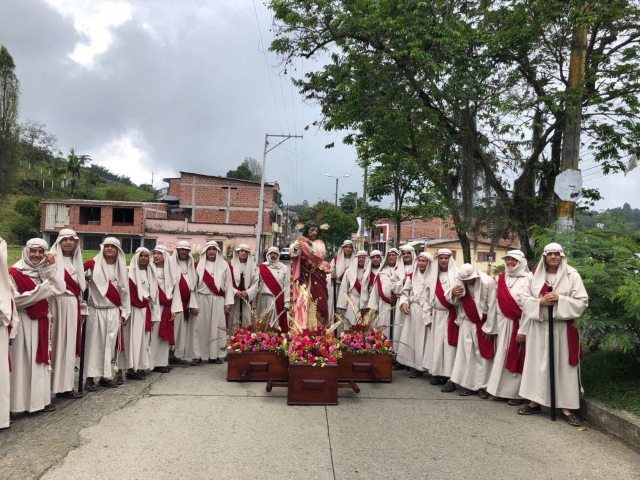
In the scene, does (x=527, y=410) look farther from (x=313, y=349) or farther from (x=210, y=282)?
(x=210, y=282)

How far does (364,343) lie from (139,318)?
3.22 meters

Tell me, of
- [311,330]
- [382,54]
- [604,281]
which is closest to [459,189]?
[382,54]

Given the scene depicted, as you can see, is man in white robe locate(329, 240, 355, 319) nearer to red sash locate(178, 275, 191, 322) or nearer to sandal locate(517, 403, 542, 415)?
red sash locate(178, 275, 191, 322)

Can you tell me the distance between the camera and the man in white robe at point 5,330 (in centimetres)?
475

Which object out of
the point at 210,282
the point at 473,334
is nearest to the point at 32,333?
the point at 210,282

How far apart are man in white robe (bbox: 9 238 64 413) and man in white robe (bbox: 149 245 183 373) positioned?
6.59ft

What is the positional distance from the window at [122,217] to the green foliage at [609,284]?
Answer: 1736 inches

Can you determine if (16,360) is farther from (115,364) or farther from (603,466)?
(603,466)

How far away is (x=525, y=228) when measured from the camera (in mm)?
10484

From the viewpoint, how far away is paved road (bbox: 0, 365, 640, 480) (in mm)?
4133

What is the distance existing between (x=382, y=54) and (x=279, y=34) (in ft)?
7.81

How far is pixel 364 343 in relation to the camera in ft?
22.7

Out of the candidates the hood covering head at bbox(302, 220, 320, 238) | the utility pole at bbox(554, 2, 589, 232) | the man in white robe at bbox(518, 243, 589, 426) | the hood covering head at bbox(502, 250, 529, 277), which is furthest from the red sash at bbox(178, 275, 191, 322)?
the utility pole at bbox(554, 2, 589, 232)

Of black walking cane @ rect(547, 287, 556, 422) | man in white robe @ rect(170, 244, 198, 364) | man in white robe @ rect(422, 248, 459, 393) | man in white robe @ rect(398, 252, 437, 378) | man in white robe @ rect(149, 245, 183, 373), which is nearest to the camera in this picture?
black walking cane @ rect(547, 287, 556, 422)
